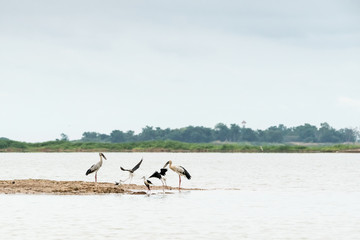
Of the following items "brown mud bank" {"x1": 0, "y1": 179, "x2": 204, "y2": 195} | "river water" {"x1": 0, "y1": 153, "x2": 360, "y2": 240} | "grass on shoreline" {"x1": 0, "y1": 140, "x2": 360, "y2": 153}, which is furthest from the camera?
"grass on shoreline" {"x1": 0, "y1": 140, "x2": 360, "y2": 153}

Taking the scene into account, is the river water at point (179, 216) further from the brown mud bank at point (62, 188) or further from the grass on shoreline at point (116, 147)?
the grass on shoreline at point (116, 147)

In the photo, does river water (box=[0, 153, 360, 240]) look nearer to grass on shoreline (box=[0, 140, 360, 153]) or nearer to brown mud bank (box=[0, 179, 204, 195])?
brown mud bank (box=[0, 179, 204, 195])

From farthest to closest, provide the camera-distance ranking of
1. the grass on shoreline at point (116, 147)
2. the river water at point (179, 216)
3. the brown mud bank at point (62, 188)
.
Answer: the grass on shoreline at point (116, 147) → the brown mud bank at point (62, 188) → the river water at point (179, 216)

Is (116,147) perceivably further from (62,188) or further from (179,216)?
(179,216)

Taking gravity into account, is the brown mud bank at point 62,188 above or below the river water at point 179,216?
above

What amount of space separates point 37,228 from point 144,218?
12.4 ft

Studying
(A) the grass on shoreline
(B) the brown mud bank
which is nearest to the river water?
(B) the brown mud bank

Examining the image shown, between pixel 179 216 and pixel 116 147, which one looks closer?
pixel 179 216

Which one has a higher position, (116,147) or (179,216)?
(116,147)

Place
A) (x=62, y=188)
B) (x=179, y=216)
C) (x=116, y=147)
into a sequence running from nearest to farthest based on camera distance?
(x=179, y=216) → (x=62, y=188) → (x=116, y=147)

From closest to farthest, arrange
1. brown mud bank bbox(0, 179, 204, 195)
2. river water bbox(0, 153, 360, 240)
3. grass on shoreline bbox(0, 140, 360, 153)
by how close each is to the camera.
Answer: river water bbox(0, 153, 360, 240) → brown mud bank bbox(0, 179, 204, 195) → grass on shoreline bbox(0, 140, 360, 153)

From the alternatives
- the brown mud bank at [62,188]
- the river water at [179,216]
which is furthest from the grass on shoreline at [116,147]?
the river water at [179,216]

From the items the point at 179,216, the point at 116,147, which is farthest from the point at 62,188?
the point at 116,147

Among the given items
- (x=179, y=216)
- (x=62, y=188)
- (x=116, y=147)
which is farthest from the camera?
(x=116, y=147)
